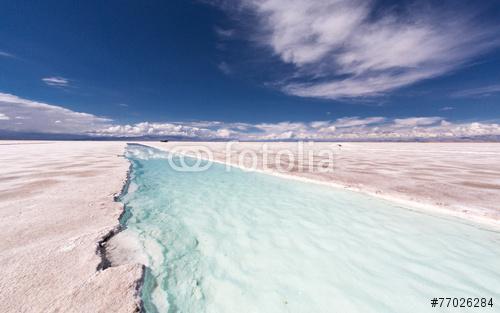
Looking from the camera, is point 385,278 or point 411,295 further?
point 385,278

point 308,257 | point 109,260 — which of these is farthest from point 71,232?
point 308,257

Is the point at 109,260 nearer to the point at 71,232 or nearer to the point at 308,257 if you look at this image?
the point at 71,232

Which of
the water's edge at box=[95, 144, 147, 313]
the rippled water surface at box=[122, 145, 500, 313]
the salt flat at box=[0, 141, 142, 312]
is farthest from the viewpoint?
the rippled water surface at box=[122, 145, 500, 313]

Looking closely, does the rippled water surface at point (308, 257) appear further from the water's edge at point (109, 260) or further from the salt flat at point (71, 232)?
the salt flat at point (71, 232)

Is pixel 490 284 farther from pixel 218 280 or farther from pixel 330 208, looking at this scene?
pixel 218 280

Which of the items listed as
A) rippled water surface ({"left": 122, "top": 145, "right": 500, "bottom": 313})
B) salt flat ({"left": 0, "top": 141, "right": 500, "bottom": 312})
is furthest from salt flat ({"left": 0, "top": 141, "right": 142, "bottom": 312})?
rippled water surface ({"left": 122, "top": 145, "right": 500, "bottom": 313})

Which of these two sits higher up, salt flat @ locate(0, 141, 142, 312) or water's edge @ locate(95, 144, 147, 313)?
salt flat @ locate(0, 141, 142, 312)

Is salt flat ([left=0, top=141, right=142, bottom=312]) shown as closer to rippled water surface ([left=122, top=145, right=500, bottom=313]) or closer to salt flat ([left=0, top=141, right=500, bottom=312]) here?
salt flat ([left=0, top=141, right=500, bottom=312])

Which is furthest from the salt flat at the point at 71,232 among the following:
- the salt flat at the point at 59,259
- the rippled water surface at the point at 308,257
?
the rippled water surface at the point at 308,257

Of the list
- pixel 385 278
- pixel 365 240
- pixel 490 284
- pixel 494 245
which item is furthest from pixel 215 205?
pixel 494 245
